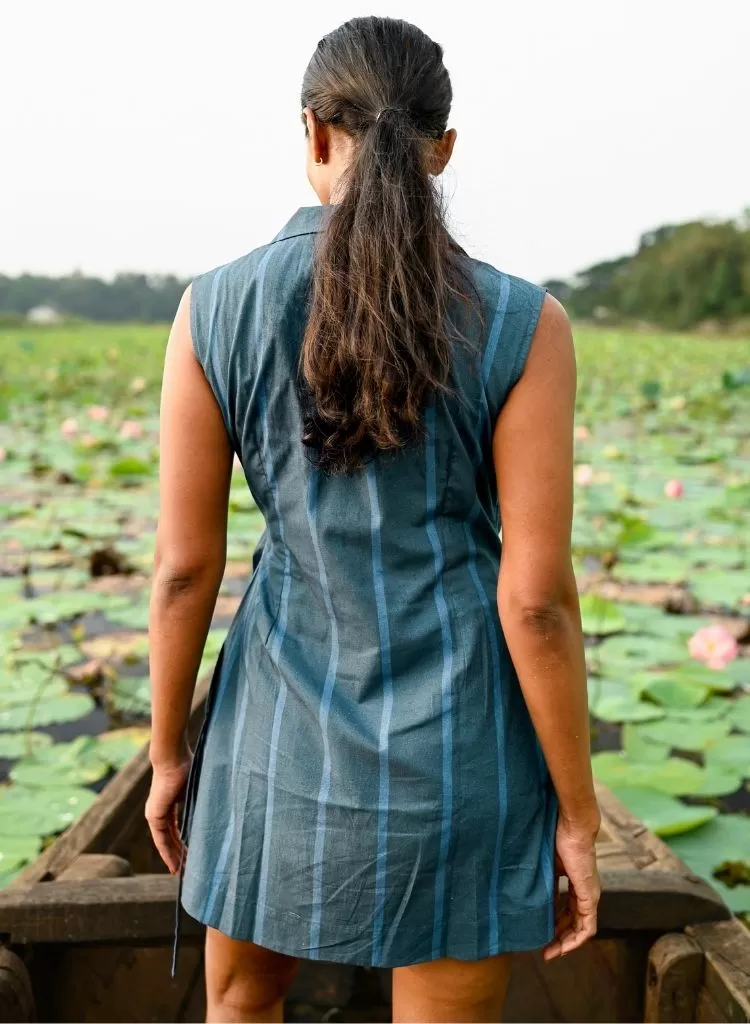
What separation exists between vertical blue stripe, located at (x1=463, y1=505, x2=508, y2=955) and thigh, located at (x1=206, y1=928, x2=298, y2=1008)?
22 cm

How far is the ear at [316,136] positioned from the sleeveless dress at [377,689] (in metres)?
0.04

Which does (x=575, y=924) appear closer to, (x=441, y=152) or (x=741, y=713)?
(x=441, y=152)

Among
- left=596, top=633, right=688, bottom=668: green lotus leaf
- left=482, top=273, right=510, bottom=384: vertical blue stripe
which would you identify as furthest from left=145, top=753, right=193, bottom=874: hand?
left=596, top=633, right=688, bottom=668: green lotus leaf

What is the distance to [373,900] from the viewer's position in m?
0.80

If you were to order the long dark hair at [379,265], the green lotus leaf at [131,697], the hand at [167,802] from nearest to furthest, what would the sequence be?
the long dark hair at [379,265] → the hand at [167,802] → the green lotus leaf at [131,697]

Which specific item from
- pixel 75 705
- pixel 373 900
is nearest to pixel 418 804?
pixel 373 900

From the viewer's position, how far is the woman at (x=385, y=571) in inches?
29.0

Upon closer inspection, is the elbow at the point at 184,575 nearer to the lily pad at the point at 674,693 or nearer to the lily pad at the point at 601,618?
the lily pad at the point at 674,693

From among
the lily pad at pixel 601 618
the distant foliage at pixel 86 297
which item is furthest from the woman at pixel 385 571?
the distant foliage at pixel 86 297

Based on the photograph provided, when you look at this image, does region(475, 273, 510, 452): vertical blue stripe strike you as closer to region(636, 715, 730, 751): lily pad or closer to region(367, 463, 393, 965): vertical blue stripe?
region(367, 463, 393, 965): vertical blue stripe

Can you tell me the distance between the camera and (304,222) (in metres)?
0.79

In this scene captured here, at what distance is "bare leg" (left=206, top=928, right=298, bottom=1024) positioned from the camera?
895mm

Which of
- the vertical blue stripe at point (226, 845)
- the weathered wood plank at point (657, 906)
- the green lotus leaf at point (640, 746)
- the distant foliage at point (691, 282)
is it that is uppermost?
the distant foliage at point (691, 282)

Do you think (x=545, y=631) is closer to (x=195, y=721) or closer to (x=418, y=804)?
(x=418, y=804)
